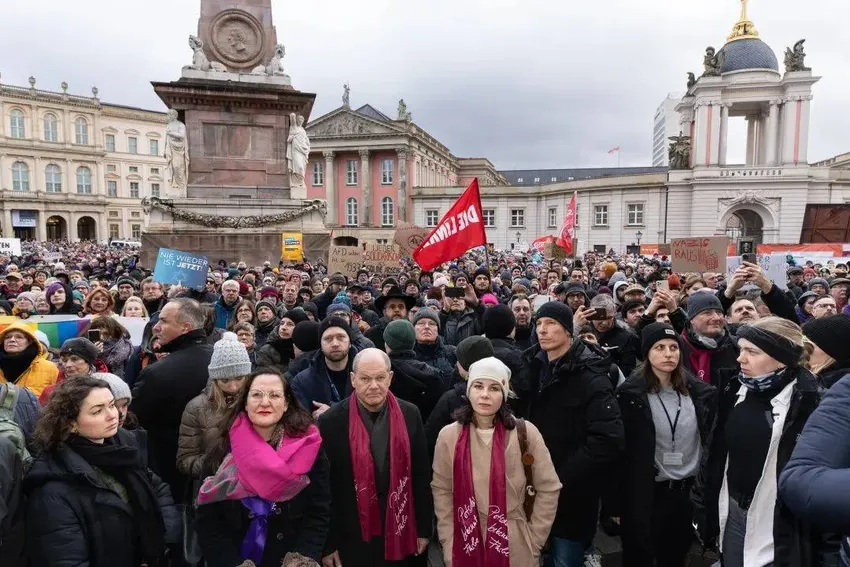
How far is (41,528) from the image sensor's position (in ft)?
7.50

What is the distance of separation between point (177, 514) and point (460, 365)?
1868 millimetres

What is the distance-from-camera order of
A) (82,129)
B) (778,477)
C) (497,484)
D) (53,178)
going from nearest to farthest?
1. (778,477)
2. (497,484)
3. (53,178)
4. (82,129)

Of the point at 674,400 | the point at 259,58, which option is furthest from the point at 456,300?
the point at 259,58

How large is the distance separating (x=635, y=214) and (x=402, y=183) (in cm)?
2367

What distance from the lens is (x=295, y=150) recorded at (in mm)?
17109

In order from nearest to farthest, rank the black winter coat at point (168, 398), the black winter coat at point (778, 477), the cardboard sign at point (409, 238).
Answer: the black winter coat at point (778, 477) < the black winter coat at point (168, 398) < the cardboard sign at point (409, 238)

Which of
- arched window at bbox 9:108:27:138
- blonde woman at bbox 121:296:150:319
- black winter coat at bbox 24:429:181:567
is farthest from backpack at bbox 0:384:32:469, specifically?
arched window at bbox 9:108:27:138

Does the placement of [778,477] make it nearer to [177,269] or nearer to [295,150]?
[177,269]

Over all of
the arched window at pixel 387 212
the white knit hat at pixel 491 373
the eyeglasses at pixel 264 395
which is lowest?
the eyeglasses at pixel 264 395

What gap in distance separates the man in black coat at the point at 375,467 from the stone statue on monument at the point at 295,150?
15.1 metres

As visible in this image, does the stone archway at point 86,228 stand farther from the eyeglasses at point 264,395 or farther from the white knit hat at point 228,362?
the eyeglasses at point 264,395

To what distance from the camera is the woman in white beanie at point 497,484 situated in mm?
2889

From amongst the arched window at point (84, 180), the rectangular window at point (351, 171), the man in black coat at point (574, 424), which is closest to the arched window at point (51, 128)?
the arched window at point (84, 180)

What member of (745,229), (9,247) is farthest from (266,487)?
(745,229)
